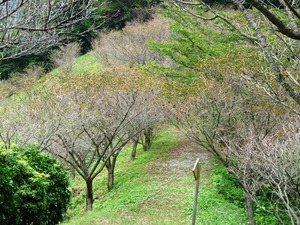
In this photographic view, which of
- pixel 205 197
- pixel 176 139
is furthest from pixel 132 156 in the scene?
pixel 205 197

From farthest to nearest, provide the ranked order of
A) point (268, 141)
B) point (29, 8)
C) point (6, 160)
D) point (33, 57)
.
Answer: point (33, 57), point (268, 141), point (6, 160), point (29, 8)

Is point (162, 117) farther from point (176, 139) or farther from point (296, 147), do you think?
point (296, 147)

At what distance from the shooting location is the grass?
404 inches

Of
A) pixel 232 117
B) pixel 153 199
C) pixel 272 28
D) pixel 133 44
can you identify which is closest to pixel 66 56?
pixel 133 44

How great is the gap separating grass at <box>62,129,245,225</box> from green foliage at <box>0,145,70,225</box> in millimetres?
1932

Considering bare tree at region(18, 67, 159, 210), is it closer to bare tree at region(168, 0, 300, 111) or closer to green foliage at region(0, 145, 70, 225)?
green foliage at region(0, 145, 70, 225)

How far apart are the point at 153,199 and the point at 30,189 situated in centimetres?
585

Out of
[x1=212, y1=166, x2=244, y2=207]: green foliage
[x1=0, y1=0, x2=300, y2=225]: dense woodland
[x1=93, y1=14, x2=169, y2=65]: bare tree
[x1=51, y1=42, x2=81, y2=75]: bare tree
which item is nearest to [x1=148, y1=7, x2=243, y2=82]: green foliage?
[x1=0, y1=0, x2=300, y2=225]: dense woodland

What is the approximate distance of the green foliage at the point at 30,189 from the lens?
568cm

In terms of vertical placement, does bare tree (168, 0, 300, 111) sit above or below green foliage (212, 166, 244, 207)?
above

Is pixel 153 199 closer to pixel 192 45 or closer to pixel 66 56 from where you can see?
pixel 192 45

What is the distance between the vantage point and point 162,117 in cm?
1393

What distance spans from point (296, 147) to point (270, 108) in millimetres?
2787

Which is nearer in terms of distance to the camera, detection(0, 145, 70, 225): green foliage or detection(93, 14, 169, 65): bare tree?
detection(0, 145, 70, 225): green foliage
